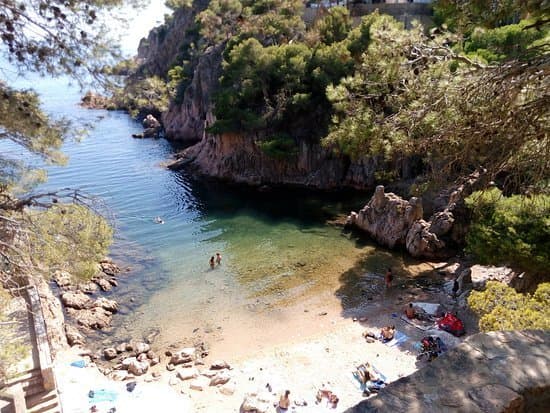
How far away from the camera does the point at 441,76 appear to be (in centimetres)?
825

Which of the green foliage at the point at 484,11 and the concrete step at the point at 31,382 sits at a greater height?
the green foliage at the point at 484,11

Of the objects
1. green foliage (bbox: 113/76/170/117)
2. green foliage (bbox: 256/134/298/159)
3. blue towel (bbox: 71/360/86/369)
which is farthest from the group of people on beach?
green foliage (bbox: 113/76/170/117)

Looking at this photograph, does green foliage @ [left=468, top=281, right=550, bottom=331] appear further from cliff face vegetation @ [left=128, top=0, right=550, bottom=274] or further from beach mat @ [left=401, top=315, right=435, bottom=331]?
beach mat @ [left=401, top=315, right=435, bottom=331]

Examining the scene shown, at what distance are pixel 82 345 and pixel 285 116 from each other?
23.7m

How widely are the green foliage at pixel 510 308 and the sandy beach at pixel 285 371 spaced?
428 cm

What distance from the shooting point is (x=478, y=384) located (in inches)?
132

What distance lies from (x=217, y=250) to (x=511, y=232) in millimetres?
15196

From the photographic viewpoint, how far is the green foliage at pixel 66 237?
9.30 metres

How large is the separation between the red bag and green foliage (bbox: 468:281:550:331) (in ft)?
15.2

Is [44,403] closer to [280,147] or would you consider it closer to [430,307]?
[430,307]

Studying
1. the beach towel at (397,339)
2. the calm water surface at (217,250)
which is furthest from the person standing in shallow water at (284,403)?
the beach towel at (397,339)

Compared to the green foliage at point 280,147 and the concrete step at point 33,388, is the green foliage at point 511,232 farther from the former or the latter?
the green foliage at point 280,147

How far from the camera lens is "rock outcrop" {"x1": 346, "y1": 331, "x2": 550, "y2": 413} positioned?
3.18m

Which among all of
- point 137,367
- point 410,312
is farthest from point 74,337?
point 410,312
